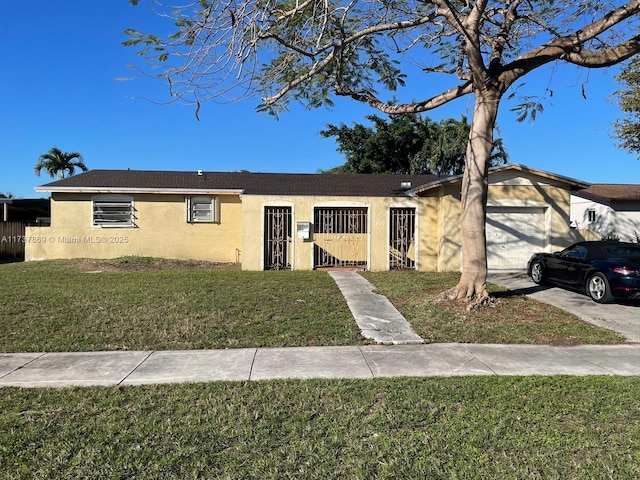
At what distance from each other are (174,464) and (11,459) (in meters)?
1.20

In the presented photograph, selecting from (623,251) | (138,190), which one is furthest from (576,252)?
(138,190)

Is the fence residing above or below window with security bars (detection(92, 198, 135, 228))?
below

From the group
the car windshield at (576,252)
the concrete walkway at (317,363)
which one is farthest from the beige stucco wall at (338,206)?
the concrete walkway at (317,363)

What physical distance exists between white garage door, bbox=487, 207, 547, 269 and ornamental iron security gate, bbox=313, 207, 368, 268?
13.9 ft

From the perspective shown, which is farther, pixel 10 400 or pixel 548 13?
pixel 548 13

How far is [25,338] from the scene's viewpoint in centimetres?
632

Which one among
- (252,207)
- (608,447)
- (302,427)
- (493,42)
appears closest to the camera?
(608,447)

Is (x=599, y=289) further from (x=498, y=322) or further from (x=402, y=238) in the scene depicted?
(x=402, y=238)

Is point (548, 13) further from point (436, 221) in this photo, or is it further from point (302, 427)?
point (302, 427)

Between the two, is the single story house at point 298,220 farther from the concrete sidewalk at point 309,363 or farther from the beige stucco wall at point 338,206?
the concrete sidewalk at point 309,363

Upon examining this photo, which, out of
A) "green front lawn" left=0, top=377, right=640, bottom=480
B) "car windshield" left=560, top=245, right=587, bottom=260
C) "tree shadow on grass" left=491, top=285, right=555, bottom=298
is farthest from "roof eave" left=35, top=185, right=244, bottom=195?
"green front lawn" left=0, top=377, right=640, bottom=480

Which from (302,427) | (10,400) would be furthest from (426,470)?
(10,400)

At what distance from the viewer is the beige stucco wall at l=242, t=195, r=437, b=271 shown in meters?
14.1

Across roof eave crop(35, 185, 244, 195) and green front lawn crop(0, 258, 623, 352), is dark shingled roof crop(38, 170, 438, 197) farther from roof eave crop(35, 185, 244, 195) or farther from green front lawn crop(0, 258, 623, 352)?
green front lawn crop(0, 258, 623, 352)
